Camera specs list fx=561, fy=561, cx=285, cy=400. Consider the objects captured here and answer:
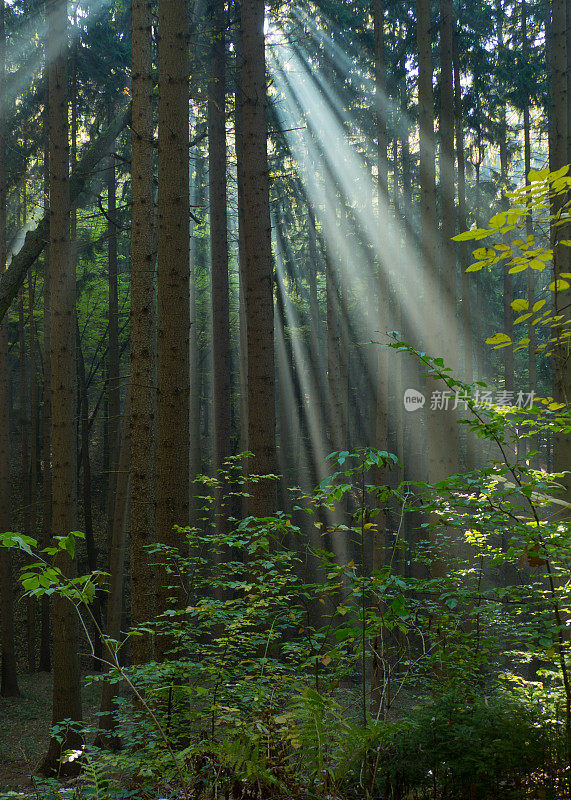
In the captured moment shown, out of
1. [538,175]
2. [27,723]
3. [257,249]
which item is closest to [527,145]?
[257,249]

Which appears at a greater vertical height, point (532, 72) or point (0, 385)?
point (532, 72)

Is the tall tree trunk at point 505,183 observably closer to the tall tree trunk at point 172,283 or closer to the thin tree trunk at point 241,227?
the thin tree trunk at point 241,227

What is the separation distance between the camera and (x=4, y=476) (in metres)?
11.2

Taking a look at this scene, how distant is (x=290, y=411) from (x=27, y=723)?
1439 cm

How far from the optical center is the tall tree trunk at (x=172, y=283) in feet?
18.0

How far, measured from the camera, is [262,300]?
22.5 ft

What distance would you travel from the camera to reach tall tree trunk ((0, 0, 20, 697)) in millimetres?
10578

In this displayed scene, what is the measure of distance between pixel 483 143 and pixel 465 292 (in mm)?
5709

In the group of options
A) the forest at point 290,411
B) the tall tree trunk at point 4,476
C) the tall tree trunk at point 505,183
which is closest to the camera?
the forest at point 290,411

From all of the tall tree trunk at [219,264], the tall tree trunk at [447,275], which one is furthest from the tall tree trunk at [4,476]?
the tall tree trunk at [447,275]

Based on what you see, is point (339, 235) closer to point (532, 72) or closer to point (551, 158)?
point (532, 72)

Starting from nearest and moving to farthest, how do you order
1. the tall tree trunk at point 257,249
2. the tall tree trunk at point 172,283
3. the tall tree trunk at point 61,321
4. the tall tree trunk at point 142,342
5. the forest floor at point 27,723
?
the tall tree trunk at point 142,342 < the tall tree trunk at point 172,283 < the tall tree trunk at point 257,249 < the tall tree trunk at point 61,321 < the forest floor at point 27,723

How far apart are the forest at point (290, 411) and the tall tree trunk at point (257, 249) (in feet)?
0.11

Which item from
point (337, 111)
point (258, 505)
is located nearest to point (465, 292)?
point (337, 111)
